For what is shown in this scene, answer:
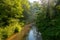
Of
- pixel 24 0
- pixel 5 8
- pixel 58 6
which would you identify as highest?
pixel 24 0

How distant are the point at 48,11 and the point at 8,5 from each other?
8.81m

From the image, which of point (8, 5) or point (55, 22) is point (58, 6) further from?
point (8, 5)

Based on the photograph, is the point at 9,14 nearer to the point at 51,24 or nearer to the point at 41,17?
the point at 41,17

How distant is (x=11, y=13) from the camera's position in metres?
26.9

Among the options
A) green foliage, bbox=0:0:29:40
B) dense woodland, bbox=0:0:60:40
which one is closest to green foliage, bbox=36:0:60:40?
dense woodland, bbox=0:0:60:40

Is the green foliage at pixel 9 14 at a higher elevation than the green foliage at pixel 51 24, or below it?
higher

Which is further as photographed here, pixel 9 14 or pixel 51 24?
pixel 9 14

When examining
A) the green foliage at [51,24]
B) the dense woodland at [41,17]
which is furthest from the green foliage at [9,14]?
the green foliage at [51,24]

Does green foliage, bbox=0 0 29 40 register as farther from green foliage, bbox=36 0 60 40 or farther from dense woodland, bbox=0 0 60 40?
green foliage, bbox=36 0 60 40

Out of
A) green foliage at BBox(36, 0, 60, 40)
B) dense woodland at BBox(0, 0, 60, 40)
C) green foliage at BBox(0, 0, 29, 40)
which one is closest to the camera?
green foliage at BBox(36, 0, 60, 40)

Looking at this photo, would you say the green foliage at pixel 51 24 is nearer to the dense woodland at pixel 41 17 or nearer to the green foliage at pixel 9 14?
the dense woodland at pixel 41 17

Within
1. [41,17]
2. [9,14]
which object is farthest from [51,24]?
[9,14]

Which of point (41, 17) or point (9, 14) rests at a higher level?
point (9, 14)

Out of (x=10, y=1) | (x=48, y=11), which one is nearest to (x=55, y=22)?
(x=48, y=11)
